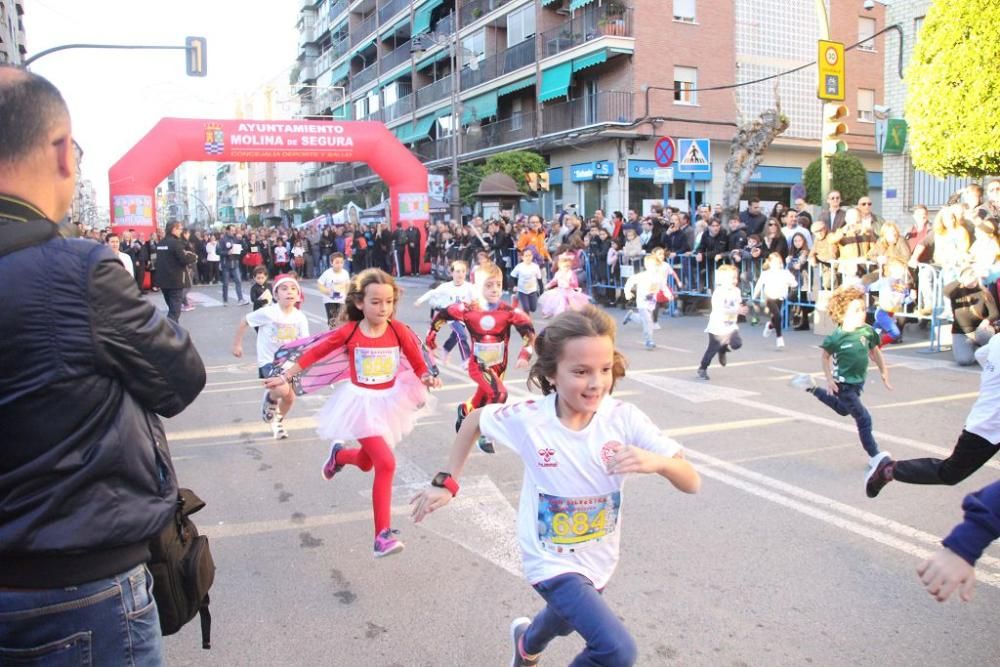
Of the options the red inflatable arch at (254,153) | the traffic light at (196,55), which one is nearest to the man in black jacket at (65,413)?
the traffic light at (196,55)

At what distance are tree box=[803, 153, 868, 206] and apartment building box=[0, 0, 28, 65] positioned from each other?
78.0 feet

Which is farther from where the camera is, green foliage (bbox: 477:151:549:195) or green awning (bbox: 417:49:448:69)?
green awning (bbox: 417:49:448:69)

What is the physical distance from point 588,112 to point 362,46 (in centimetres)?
3361

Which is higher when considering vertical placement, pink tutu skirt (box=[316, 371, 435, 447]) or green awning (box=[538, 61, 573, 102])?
green awning (box=[538, 61, 573, 102])

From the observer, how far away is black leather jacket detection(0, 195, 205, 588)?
5.71 ft

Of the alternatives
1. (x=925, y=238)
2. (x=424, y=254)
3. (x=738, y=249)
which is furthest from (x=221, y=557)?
(x=424, y=254)

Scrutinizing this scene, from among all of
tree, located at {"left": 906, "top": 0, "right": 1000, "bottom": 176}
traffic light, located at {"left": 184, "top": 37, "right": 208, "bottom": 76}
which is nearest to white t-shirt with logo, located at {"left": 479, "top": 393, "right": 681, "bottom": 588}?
tree, located at {"left": 906, "top": 0, "right": 1000, "bottom": 176}

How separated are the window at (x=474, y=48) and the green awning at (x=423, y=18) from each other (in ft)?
19.5

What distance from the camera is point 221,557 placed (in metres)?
4.91

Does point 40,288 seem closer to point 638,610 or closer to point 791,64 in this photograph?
point 638,610

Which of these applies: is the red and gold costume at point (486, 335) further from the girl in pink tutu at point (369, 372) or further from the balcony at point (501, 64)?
the balcony at point (501, 64)

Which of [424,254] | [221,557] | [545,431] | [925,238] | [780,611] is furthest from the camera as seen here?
[424,254]

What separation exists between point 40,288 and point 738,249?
591 inches

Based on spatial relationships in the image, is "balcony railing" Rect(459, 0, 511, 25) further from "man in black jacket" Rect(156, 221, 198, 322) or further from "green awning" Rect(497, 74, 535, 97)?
"man in black jacket" Rect(156, 221, 198, 322)
